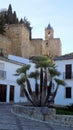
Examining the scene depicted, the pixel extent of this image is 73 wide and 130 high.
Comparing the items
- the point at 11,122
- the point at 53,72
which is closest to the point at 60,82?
the point at 53,72

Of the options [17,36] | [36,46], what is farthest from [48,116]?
[36,46]

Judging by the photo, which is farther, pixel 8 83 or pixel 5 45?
pixel 5 45

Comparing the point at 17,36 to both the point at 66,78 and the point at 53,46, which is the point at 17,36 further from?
the point at 66,78

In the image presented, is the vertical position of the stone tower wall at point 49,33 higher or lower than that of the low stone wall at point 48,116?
higher

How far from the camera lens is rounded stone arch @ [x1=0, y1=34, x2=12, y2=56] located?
59.5 metres

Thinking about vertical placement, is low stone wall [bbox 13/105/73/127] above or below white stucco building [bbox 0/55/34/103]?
below

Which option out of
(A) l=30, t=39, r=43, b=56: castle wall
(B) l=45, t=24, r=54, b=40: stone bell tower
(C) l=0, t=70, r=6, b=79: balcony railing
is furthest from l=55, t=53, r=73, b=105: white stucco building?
(B) l=45, t=24, r=54, b=40: stone bell tower

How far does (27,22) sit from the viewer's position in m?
73.1

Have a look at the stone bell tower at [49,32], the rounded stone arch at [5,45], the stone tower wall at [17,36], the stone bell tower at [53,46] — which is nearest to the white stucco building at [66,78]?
the rounded stone arch at [5,45]

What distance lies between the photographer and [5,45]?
6062 cm

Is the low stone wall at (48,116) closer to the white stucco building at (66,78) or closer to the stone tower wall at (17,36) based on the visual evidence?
the white stucco building at (66,78)

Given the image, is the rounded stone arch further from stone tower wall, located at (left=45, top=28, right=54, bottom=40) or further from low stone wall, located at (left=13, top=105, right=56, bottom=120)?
low stone wall, located at (left=13, top=105, right=56, bottom=120)

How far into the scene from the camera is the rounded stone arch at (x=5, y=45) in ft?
195

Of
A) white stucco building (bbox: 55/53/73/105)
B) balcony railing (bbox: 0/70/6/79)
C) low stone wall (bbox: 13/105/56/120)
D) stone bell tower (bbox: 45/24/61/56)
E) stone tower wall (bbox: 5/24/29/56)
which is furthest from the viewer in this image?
stone bell tower (bbox: 45/24/61/56)
